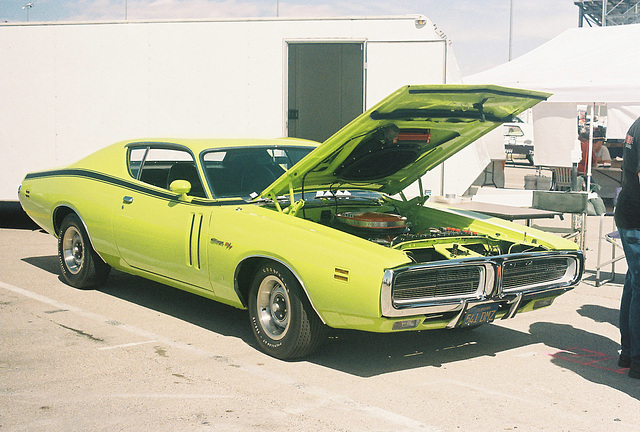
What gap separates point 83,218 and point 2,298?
A: 98 centimetres

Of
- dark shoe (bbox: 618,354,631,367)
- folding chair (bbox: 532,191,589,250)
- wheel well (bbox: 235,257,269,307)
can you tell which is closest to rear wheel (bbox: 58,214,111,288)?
wheel well (bbox: 235,257,269,307)

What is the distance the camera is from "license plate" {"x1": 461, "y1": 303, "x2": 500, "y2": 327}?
4910 millimetres

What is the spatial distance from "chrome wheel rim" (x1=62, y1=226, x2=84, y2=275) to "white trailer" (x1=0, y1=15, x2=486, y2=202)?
3804mm

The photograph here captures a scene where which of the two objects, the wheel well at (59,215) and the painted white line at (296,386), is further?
the wheel well at (59,215)

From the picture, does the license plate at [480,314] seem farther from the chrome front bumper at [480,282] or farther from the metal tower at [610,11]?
the metal tower at [610,11]

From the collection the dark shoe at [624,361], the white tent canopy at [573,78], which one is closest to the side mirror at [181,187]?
the dark shoe at [624,361]

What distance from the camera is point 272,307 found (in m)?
5.30

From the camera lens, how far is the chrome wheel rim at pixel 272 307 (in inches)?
206

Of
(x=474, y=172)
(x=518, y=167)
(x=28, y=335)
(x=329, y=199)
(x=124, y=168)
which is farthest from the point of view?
(x=518, y=167)

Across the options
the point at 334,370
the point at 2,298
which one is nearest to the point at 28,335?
the point at 2,298

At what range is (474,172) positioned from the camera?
35.9 ft

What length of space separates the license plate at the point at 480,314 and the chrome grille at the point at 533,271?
174mm

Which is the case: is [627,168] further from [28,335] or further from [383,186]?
[28,335]

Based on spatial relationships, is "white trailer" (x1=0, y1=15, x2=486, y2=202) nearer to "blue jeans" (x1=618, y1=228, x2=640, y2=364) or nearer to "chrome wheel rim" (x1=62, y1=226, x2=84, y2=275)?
"chrome wheel rim" (x1=62, y1=226, x2=84, y2=275)
